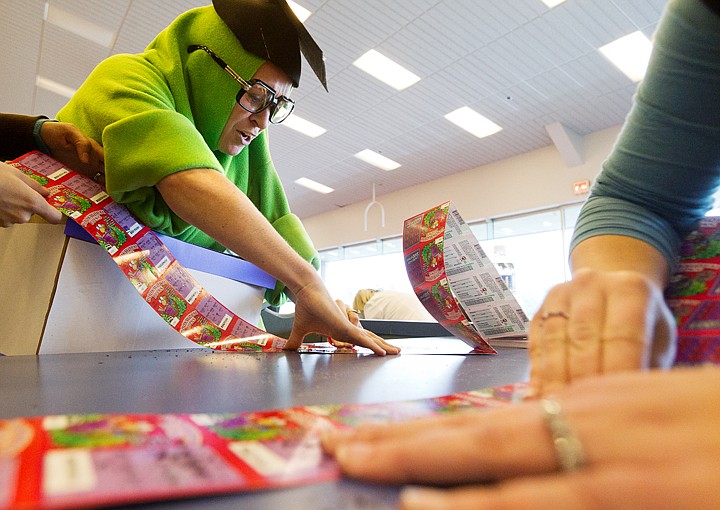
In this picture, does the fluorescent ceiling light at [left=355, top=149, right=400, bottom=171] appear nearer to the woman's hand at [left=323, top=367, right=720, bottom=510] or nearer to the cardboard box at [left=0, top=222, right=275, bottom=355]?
the cardboard box at [left=0, top=222, right=275, bottom=355]

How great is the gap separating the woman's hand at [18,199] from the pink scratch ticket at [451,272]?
62 cm

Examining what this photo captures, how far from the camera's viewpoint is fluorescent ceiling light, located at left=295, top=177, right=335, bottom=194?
7.11 meters

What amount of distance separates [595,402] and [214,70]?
100cm

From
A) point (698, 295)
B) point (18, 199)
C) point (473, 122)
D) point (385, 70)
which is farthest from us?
point (473, 122)

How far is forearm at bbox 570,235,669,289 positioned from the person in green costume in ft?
1.43

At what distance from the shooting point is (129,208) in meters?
0.93

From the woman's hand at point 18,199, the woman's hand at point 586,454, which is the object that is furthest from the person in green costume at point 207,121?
the woman's hand at point 586,454

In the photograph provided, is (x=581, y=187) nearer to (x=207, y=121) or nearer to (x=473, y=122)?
(x=473, y=122)

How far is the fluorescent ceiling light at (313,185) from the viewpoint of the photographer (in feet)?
23.3

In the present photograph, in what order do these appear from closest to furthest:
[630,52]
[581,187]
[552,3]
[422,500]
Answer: [422,500] < [552,3] < [630,52] < [581,187]

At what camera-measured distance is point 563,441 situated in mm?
184

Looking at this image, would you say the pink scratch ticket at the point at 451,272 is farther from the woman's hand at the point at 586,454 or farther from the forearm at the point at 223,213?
the woman's hand at the point at 586,454

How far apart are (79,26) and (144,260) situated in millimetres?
3913

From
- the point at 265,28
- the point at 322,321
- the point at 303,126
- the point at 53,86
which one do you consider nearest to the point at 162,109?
the point at 265,28
